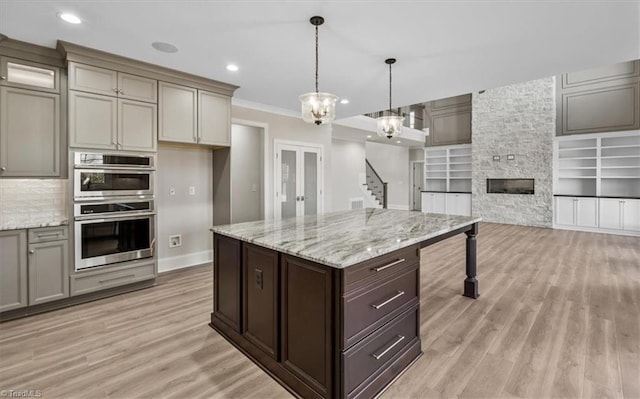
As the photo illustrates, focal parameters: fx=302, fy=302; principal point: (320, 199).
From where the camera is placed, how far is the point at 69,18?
2.48m

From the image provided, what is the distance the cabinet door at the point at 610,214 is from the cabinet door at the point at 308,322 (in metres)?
8.18

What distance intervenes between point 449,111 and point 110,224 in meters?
9.79

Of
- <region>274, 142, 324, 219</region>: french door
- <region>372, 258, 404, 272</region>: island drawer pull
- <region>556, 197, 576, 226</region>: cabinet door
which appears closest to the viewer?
<region>372, 258, 404, 272</region>: island drawer pull

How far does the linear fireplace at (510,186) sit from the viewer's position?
8.02 meters

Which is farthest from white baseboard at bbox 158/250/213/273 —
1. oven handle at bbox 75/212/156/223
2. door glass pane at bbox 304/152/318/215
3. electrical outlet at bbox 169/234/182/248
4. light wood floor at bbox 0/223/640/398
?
door glass pane at bbox 304/152/318/215

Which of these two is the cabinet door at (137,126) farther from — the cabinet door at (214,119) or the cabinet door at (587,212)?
the cabinet door at (587,212)

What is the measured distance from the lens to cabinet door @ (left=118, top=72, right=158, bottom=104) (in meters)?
3.27

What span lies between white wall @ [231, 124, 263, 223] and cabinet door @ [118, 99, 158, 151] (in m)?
1.48

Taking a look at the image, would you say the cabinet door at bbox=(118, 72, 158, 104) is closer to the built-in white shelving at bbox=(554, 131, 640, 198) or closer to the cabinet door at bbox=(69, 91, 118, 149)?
the cabinet door at bbox=(69, 91, 118, 149)

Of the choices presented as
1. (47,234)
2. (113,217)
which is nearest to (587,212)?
(113,217)

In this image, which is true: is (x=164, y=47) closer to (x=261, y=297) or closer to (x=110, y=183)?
(x=110, y=183)

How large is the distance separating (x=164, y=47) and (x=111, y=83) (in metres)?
0.72

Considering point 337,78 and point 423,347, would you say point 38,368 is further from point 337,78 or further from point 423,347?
point 337,78

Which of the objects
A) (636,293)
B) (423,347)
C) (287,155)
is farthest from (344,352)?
(287,155)
